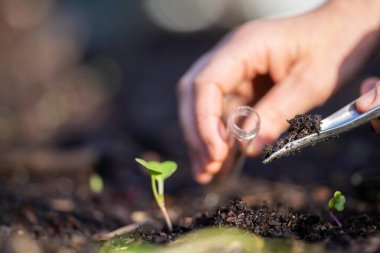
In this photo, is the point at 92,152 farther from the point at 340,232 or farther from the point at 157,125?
the point at 340,232

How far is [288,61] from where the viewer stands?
2.32 m

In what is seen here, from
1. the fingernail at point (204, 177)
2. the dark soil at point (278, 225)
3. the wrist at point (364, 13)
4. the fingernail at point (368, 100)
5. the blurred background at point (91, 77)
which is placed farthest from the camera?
the blurred background at point (91, 77)

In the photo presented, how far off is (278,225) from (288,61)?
1028mm

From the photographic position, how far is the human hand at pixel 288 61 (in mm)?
2188

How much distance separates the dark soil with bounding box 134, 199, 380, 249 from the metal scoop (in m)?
0.19

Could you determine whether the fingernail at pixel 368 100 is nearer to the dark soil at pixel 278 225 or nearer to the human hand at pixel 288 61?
the dark soil at pixel 278 225

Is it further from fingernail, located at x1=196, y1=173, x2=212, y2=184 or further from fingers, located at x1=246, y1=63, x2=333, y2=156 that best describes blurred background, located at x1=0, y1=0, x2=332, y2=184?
fingers, located at x1=246, y1=63, x2=333, y2=156

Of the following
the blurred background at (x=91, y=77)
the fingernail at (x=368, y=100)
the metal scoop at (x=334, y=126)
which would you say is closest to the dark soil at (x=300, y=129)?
the metal scoop at (x=334, y=126)

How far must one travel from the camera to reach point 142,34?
864cm

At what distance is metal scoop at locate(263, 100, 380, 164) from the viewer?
1.63m

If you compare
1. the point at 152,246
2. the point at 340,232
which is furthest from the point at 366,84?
the point at 152,246

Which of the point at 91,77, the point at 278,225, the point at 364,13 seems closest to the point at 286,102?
the point at 364,13

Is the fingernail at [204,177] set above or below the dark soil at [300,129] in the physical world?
A: above

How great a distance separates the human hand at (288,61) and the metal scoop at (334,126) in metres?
0.47
